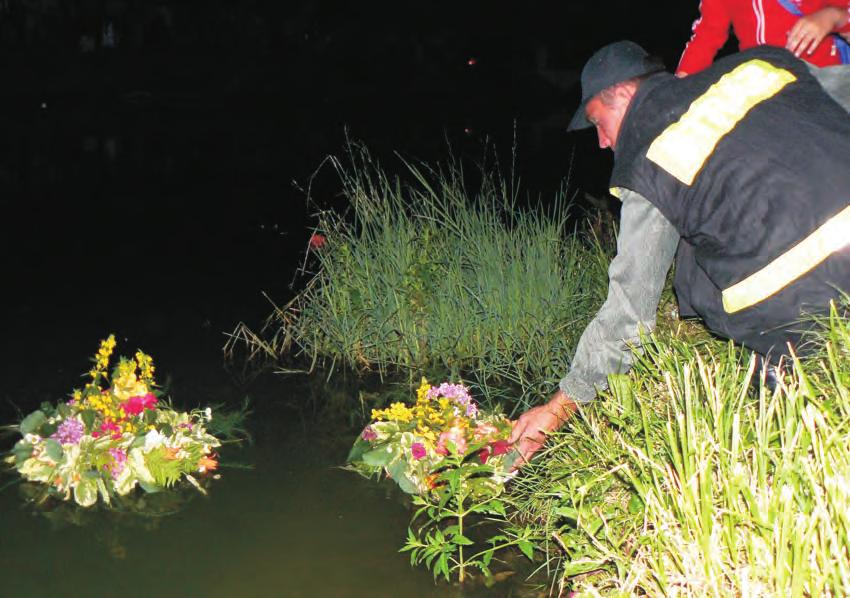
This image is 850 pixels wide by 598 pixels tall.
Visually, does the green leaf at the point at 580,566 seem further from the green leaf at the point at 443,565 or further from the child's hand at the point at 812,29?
the child's hand at the point at 812,29

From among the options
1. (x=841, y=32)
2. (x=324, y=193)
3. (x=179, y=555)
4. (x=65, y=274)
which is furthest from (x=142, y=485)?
(x=324, y=193)

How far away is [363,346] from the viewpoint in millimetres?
5793

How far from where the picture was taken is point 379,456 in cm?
423

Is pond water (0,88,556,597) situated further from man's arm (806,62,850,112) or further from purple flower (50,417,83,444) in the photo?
man's arm (806,62,850,112)

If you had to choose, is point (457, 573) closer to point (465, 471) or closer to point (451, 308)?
point (465, 471)

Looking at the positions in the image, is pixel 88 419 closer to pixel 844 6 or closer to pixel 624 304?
pixel 624 304

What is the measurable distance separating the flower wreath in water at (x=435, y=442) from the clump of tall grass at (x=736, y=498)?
551 millimetres

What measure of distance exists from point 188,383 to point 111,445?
138cm

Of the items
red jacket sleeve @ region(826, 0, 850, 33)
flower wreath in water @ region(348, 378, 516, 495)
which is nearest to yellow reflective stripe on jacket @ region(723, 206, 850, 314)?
red jacket sleeve @ region(826, 0, 850, 33)

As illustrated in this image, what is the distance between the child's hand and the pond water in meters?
2.00

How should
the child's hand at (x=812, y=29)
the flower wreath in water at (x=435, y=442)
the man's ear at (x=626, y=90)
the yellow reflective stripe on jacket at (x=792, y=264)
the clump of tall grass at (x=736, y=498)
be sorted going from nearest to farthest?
the clump of tall grass at (x=736, y=498)
the yellow reflective stripe on jacket at (x=792, y=264)
the man's ear at (x=626, y=90)
the child's hand at (x=812, y=29)
the flower wreath in water at (x=435, y=442)

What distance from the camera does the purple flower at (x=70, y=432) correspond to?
414 centimetres

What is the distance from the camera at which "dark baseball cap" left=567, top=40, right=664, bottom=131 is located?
10.8ft

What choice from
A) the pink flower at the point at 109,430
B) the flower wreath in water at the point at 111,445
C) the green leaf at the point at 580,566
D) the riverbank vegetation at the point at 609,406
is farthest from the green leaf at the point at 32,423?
the green leaf at the point at 580,566
